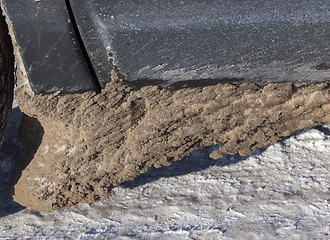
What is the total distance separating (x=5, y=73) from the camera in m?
1.42

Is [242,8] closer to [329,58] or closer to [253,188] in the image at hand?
[329,58]

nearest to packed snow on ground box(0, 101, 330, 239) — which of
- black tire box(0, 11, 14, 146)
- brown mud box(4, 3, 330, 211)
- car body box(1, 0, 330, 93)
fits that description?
brown mud box(4, 3, 330, 211)

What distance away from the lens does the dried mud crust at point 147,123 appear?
53.7 inches

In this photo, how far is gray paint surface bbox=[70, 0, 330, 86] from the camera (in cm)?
114

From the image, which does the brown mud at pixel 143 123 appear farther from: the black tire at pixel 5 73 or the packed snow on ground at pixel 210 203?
the packed snow on ground at pixel 210 203

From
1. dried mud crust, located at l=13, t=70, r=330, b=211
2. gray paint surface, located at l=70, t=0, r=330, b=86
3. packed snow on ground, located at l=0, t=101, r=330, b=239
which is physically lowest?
packed snow on ground, located at l=0, t=101, r=330, b=239

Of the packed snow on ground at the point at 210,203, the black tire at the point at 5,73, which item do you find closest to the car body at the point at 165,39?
the black tire at the point at 5,73

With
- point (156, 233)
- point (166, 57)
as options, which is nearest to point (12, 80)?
point (166, 57)

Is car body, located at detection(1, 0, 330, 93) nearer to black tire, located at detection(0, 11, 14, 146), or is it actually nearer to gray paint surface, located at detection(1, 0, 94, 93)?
gray paint surface, located at detection(1, 0, 94, 93)

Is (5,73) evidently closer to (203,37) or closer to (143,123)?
(143,123)

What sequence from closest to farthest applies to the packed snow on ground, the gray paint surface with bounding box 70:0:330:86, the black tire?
the gray paint surface with bounding box 70:0:330:86
the black tire
the packed snow on ground

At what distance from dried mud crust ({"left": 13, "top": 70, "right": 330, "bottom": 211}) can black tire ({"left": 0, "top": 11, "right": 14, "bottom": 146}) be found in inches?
6.0

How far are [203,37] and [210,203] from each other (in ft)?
3.56

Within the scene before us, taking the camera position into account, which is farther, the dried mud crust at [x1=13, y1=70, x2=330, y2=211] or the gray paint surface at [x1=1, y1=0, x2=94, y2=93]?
the dried mud crust at [x1=13, y1=70, x2=330, y2=211]
